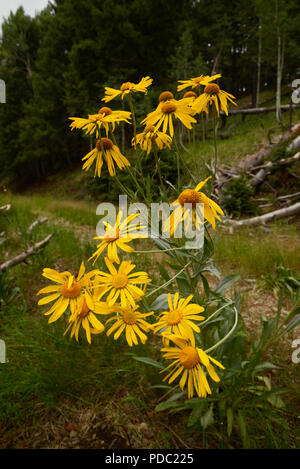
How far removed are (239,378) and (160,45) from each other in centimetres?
1346

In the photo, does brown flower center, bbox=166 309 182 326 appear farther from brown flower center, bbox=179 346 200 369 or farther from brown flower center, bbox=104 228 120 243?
brown flower center, bbox=104 228 120 243

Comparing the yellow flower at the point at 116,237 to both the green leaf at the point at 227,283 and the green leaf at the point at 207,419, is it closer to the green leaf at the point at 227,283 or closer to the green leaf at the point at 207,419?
the green leaf at the point at 227,283

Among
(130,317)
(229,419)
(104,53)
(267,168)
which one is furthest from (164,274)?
(104,53)

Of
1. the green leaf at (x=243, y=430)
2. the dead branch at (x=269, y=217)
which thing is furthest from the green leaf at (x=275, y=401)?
the dead branch at (x=269, y=217)

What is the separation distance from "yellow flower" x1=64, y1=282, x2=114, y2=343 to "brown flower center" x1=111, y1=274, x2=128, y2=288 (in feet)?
0.20

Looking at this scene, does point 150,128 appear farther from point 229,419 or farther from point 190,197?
point 229,419

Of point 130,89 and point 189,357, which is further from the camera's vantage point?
point 130,89

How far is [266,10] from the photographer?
10727 mm

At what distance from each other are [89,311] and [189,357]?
357mm

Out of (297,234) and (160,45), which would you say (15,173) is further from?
(297,234)

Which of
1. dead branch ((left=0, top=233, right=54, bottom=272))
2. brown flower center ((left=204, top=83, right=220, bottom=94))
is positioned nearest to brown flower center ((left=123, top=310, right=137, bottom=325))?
brown flower center ((left=204, top=83, right=220, bottom=94))

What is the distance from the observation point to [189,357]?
0.81 metres

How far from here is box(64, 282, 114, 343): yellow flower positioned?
831mm
